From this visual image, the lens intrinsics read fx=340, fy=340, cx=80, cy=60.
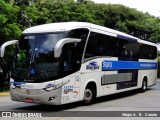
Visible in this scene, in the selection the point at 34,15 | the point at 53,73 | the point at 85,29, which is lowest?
the point at 53,73


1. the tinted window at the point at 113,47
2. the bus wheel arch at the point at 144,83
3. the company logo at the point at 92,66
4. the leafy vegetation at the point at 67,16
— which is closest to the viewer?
the company logo at the point at 92,66

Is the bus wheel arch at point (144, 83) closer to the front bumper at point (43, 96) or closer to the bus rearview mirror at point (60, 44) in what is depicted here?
the bus rearview mirror at point (60, 44)

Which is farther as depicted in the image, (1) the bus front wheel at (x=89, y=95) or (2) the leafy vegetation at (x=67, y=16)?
(2) the leafy vegetation at (x=67, y=16)

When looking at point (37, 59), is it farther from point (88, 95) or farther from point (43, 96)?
point (88, 95)

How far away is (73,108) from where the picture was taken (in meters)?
12.9

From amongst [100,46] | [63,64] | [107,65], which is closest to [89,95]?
[107,65]

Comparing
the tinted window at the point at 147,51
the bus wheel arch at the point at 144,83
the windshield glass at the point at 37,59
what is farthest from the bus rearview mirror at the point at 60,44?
the bus wheel arch at the point at 144,83

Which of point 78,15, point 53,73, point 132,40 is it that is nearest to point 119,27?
point 78,15

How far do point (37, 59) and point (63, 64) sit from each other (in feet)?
3.08

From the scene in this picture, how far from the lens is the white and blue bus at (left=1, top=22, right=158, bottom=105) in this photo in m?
11.7

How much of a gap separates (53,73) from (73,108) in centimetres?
192

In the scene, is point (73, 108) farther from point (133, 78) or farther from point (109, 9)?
point (109, 9)

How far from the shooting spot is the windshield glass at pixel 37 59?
38.7 feet

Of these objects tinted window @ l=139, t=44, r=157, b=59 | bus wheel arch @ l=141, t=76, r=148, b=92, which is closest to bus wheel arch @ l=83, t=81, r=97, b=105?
tinted window @ l=139, t=44, r=157, b=59
